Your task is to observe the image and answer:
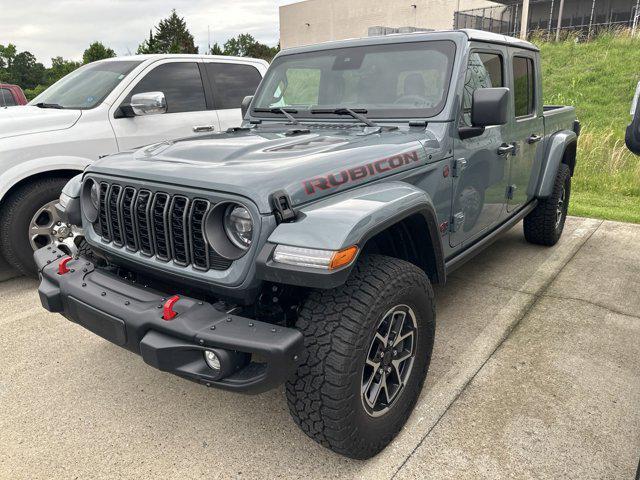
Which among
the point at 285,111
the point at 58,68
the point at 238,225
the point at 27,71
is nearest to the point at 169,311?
the point at 238,225

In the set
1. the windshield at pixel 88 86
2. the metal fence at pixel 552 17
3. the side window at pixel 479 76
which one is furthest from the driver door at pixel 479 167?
the metal fence at pixel 552 17

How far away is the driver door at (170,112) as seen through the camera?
4754 mm

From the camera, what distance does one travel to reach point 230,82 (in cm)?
564

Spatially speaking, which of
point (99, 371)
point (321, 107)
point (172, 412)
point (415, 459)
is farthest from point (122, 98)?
point (415, 459)

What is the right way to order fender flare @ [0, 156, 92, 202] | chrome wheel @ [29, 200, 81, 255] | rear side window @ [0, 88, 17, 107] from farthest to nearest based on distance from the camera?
rear side window @ [0, 88, 17, 107]
chrome wheel @ [29, 200, 81, 255]
fender flare @ [0, 156, 92, 202]

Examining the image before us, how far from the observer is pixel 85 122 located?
4543 mm

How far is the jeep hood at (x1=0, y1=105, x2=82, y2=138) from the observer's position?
13.7 ft

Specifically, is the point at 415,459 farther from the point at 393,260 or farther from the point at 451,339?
the point at 451,339

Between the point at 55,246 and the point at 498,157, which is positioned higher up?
the point at 498,157

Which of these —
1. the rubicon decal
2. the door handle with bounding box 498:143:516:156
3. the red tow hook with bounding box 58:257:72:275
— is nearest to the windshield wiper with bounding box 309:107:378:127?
the rubicon decal

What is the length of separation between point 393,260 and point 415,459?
0.91 metres

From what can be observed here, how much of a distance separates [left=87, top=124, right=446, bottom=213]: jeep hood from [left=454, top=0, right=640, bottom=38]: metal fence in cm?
2927

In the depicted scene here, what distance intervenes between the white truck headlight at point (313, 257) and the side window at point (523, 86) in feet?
8.77

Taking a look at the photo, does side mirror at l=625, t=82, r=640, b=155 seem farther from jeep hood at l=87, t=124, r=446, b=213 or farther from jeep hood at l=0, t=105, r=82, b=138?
jeep hood at l=0, t=105, r=82, b=138
